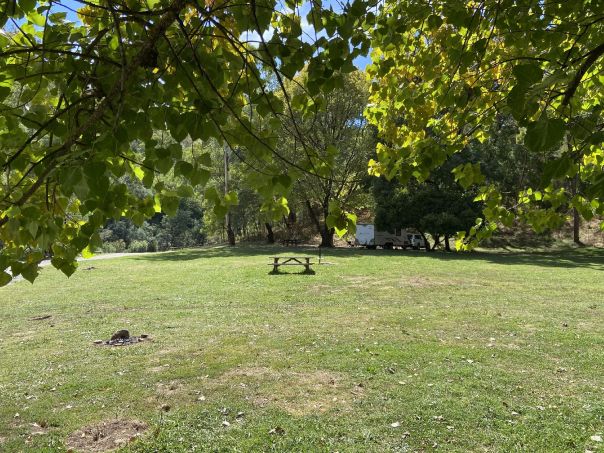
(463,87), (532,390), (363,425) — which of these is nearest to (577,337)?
(532,390)

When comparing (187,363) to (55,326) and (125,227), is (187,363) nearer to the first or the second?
(55,326)

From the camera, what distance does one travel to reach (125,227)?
6300 cm

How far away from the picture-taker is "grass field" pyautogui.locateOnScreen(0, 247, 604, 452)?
172 inches

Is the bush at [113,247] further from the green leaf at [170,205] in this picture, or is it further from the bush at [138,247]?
the green leaf at [170,205]

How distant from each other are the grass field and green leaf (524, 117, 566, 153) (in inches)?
132

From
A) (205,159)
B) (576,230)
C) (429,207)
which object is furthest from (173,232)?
(205,159)

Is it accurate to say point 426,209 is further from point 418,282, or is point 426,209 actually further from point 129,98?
point 129,98

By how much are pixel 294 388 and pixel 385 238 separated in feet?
102

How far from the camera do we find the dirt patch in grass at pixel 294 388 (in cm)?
503

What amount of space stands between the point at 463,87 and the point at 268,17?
1839 mm

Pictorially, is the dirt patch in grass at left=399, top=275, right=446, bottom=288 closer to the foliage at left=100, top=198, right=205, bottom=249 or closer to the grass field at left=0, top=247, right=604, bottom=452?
the grass field at left=0, top=247, right=604, bottom=452

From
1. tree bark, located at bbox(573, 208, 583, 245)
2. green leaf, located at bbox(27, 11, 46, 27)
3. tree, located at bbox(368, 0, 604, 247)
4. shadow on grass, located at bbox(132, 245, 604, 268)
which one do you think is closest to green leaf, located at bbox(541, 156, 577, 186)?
→ tree, located at bbox(368, 0, 604, 247)

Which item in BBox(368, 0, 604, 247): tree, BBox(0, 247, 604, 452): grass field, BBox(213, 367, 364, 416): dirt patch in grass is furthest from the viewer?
BBox(213, 367, 364, 416): dirt patch in grass

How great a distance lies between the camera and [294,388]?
18.1 ft
